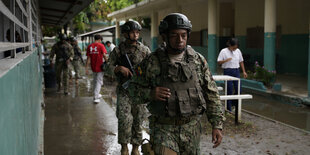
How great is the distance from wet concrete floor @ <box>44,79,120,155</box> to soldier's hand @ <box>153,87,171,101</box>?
227cm

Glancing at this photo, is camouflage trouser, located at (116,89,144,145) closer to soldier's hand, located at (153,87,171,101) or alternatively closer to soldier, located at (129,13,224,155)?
soldier, located at (129,13,224,155)

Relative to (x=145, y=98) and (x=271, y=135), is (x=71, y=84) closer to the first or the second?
(x=271, y=135)

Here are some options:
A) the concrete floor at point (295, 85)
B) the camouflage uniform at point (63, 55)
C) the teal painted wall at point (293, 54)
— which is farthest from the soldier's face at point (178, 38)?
the teal painted wall at point (293, 54)

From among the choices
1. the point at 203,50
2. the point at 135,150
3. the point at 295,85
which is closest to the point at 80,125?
the point at 135,150

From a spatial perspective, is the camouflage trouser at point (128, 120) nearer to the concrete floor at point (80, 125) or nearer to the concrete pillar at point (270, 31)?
the concrete floor at point (80, 125)

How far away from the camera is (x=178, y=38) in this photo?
2.90 metres

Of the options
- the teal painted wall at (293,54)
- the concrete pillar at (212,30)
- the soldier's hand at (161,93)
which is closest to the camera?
the soldier's hand at (161,93)

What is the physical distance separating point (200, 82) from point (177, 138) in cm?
56

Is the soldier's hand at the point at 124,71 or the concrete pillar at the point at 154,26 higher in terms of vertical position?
the concrete pillar at the point at 154,26

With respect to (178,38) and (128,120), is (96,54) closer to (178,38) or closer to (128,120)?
(128,120)

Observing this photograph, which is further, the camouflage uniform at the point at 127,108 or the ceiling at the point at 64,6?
the ceiling at the point at 64,6

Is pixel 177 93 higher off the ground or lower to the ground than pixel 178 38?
lower

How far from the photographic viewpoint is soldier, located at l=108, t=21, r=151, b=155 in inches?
176

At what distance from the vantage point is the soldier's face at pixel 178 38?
9.50 ft
